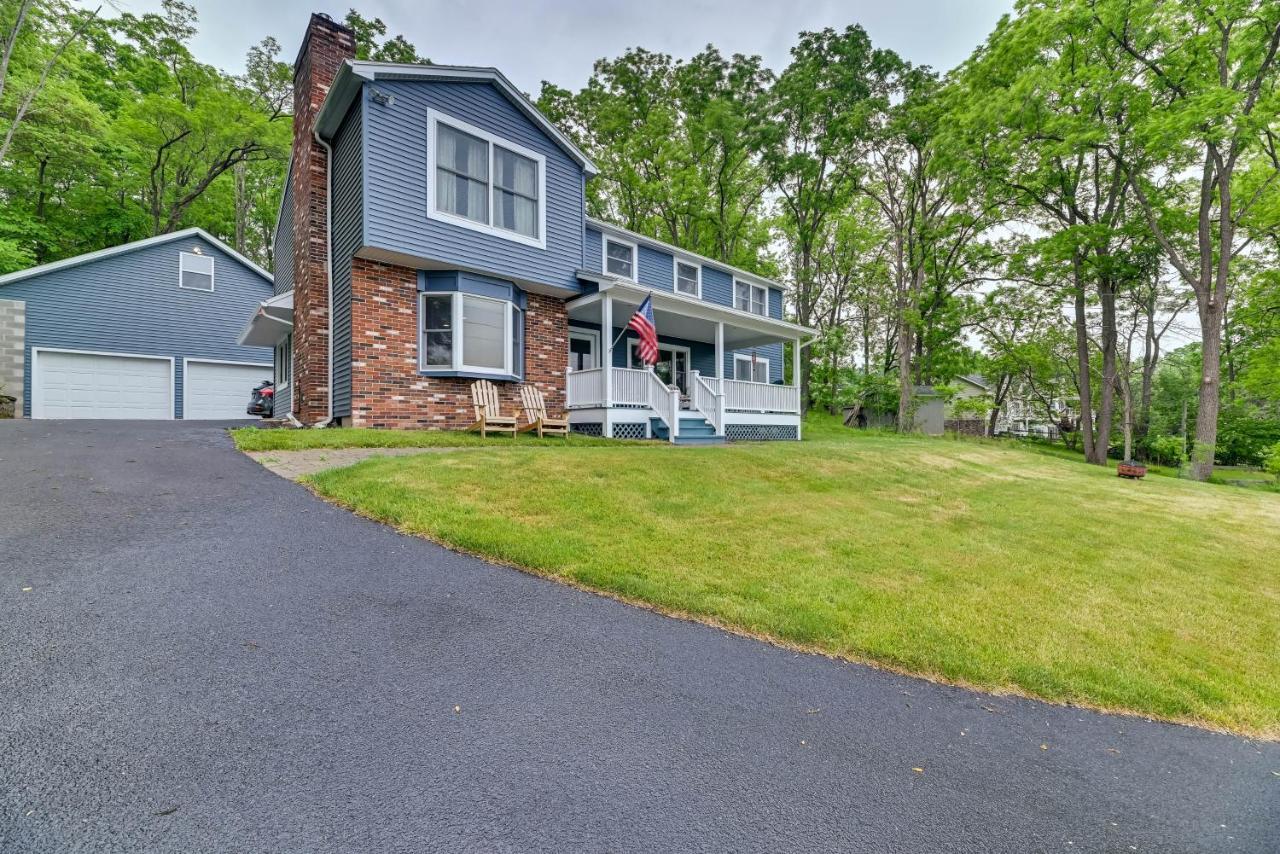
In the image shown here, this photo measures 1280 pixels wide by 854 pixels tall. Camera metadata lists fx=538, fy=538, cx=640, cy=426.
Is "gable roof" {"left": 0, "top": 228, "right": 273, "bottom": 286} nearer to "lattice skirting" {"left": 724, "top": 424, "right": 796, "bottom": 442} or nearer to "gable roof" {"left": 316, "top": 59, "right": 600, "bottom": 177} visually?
"gable roof" {"left": 316, "top": 59, "right": 600, "bottom": 177}

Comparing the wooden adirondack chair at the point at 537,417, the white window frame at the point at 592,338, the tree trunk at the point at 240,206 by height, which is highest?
the tree trunk at the point at 240,206

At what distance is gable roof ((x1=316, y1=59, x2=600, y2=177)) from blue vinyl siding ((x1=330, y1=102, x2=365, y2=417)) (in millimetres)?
227

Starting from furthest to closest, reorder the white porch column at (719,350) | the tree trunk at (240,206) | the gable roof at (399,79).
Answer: the tree trunk at (240,206)
the white porch column at (719,350)
the gable roof at (399,79)

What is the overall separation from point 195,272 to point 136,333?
2.50 metres

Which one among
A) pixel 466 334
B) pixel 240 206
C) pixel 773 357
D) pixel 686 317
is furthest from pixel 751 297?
pixel 240 206

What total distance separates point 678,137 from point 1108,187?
1615 cm

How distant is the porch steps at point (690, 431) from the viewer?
12086 mm

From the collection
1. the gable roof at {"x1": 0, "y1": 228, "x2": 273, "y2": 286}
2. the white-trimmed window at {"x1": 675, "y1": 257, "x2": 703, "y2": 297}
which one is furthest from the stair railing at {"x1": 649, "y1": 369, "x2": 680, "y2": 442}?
the gable roof at {"x1": 0, "y1": 228, "x2": 273, "y2": 286}

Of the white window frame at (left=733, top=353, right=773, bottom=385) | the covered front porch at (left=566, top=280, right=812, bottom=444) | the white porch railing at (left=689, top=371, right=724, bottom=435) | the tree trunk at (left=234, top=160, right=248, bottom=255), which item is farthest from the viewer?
the tree trunk at (left=234, top=160, right=248, bottom=255)

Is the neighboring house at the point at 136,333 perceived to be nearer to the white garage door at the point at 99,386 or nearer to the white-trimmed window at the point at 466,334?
the white garage door at the point at 99,386

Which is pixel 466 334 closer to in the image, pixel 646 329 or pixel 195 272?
pixel 646 329

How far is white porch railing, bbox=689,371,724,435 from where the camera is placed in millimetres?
12797

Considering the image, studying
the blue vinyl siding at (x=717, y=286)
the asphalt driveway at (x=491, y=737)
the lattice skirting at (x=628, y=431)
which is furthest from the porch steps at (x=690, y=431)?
the asphalt driveway at (x=491, y=737)

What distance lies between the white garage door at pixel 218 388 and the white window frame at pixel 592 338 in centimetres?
1101
